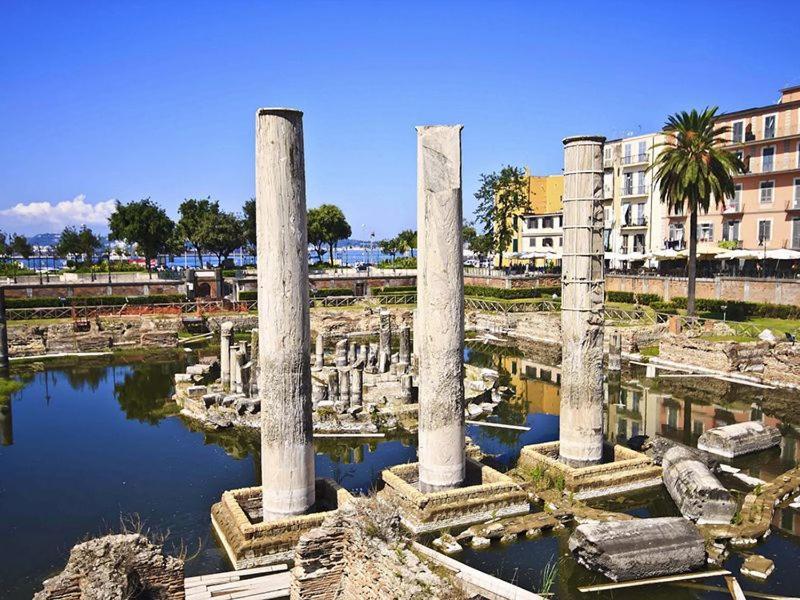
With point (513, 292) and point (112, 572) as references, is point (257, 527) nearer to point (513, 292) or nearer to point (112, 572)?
point (112, 572)

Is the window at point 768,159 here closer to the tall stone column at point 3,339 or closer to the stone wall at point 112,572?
the tall stone column at point 3,339

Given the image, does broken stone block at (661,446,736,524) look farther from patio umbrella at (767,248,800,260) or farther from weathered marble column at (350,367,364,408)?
patio umbrella at (767,248,800,260)

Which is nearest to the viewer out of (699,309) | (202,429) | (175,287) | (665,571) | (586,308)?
(665,571)

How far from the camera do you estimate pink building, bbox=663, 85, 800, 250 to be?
46.4 meters

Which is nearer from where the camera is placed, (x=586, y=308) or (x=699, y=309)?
(x=586, y=308)

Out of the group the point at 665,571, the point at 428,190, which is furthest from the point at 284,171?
the point at 665,571

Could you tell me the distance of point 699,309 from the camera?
1715 inches

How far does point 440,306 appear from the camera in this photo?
46.1 feet

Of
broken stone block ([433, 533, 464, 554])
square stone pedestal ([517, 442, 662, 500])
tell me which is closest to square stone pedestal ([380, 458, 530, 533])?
broken stone block ([433, 533, 464, 554])

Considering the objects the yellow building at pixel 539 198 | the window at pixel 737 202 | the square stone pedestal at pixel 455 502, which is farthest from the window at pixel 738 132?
the square stone pedestal at pixel 455 502

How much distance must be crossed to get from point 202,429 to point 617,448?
13789 millimetres

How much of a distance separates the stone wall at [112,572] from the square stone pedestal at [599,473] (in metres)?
9.70

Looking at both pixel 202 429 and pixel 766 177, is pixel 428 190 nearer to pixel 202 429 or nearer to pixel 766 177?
pixel 202 429

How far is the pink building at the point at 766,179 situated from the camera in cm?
4644
